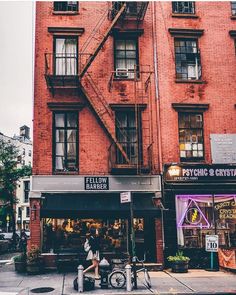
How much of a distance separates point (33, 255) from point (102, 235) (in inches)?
125

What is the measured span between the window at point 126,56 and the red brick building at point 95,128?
1.9 inches

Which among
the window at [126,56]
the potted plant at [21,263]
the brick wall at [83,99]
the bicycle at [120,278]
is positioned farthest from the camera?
the window at [126,56]

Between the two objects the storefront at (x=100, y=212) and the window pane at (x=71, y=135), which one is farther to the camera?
the window pane at (x=71, y=135)

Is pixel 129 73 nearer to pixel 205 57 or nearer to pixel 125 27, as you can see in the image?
pixel 125 27

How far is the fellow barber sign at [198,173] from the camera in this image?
56.3 ft

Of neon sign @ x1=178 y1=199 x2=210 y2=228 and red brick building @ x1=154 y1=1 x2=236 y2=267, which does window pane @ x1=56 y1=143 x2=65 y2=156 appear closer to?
red brick building @ x1=154 y1=1 x2=236 y2=267

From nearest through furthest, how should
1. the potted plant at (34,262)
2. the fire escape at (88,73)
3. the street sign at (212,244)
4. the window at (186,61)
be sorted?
the potted plant at (34,262)
the street sign at (212,244)
the fire escape at (88,73)
the window at (186,61)

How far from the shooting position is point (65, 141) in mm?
17594

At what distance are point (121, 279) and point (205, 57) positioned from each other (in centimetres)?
1135

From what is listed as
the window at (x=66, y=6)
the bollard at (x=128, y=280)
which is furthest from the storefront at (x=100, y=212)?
the window at (x=66, y=6)

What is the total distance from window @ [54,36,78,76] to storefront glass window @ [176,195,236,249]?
7.65 metres

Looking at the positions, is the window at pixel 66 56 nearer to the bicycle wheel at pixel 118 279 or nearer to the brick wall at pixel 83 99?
the brick wall at pixel 83 99

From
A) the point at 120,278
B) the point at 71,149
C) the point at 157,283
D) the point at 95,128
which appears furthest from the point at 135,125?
the point at 120,278

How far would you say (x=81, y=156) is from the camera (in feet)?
56.9
